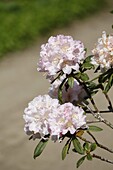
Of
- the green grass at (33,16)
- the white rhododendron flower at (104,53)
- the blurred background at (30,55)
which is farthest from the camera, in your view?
the green grass at (33,16)

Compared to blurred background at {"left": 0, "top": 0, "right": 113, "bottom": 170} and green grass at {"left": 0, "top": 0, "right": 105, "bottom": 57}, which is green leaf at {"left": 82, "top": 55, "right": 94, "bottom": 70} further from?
green grass at {"left": 0, "top": 0, "right": 105, "bottom": 57}

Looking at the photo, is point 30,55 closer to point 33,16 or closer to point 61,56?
point 33,16

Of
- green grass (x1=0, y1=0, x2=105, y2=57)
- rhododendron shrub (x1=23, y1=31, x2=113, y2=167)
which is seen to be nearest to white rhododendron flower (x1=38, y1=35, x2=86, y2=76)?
rhododendron shrub (x1=23, y1=31, x2=113, y2=167)

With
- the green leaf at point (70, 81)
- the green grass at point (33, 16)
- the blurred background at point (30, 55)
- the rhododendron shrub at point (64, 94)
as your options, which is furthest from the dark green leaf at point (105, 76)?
the green grass at point (33, 16)

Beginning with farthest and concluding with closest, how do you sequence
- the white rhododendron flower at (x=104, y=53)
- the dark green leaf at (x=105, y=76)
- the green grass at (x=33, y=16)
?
the green grass at (x=33, y=16)
the dark green leaf at (x=105, y=76)
the white rhododendron flower at (x=104, y=53)

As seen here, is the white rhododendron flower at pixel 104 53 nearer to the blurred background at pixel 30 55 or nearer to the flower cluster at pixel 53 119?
the flower cluster at pixel 53 119

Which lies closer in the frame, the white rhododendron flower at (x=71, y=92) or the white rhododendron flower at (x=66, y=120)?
the white rhododendron flower at (x=66, y=120)

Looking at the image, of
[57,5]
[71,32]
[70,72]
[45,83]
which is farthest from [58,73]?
[57,5]
